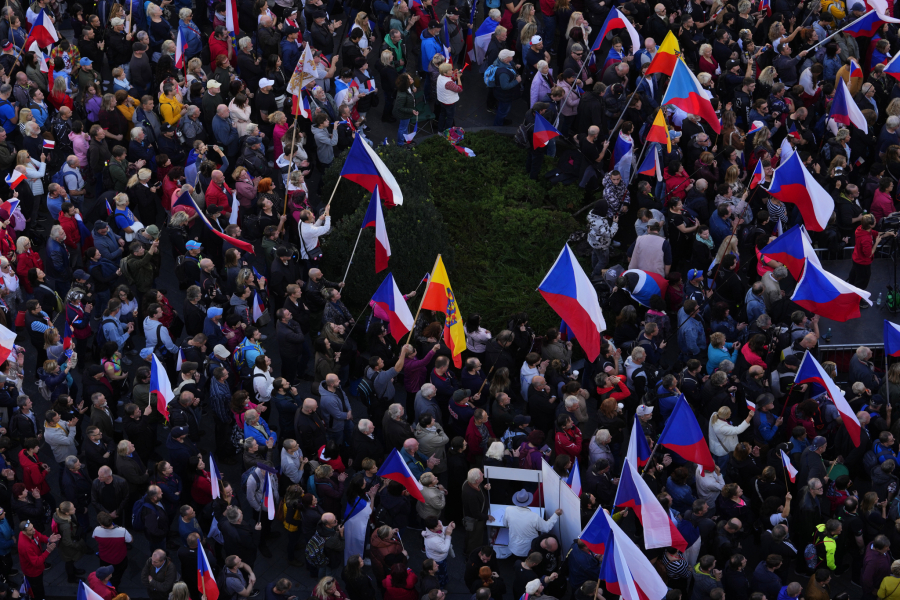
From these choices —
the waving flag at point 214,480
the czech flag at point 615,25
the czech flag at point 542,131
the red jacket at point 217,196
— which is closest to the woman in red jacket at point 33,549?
the waving flag at point 214,480

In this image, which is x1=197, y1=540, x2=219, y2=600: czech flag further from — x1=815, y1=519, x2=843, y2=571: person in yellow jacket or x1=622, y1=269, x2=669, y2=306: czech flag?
x1=622, y1=269, x2=669, y2=306: czech flag

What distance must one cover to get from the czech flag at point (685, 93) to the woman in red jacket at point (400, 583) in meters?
8.99

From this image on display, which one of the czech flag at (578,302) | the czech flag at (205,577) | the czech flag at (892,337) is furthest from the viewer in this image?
the czech flag at (892,337)

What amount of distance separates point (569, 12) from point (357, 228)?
24.9 feet

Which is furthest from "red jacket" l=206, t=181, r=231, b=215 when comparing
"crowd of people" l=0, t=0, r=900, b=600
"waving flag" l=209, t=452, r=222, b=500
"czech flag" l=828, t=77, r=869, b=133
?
"czech flag" l=828, t=77, r=869, b=133

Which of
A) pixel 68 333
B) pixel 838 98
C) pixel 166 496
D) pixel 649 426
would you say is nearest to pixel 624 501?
pixel 649 426

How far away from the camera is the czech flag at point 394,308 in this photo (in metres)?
17.1

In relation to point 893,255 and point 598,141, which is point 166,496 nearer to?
point 598,141

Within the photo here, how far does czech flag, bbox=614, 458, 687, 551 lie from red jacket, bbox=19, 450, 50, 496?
7229 mm

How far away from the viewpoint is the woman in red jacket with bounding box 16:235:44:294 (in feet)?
58.5

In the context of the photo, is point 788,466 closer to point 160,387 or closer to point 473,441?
point 473,441

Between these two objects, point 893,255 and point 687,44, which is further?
point 687,44

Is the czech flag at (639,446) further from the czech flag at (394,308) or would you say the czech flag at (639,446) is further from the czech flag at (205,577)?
the czech flag at (205,577)

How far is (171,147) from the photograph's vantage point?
20.2m
